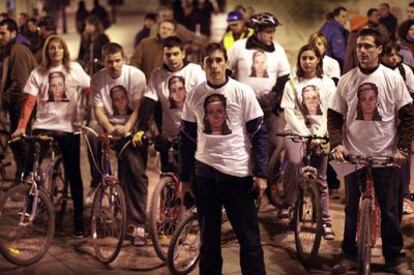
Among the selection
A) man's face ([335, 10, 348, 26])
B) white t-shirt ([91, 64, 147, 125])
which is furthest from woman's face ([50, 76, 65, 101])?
man's face ([335, 10, 348, 26])

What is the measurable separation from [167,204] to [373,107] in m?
2.03

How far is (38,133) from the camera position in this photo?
7148 millimetres

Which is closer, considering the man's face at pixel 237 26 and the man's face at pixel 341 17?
the man's face at pixel 237 26

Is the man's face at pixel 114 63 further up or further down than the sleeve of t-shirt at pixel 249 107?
further up

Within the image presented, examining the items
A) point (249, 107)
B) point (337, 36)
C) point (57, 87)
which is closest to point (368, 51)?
point (249, 107)

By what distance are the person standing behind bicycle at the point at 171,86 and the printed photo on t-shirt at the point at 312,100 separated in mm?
946

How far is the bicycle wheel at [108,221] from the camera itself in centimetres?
655

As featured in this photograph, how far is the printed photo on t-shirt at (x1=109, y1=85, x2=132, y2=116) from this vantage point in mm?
6922

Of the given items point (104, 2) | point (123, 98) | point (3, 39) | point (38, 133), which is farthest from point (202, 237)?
point (104, 2)

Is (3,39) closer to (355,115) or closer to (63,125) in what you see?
(63,125)

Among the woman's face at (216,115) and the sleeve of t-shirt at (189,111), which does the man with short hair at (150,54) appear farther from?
the woman's face at (216,115)

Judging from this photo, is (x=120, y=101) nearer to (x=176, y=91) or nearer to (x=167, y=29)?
(x=176, y=91)

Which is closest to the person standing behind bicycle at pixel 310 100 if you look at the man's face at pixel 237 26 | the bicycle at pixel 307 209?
the bicycle at pixel 307 209

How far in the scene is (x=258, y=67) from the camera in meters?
7.90
